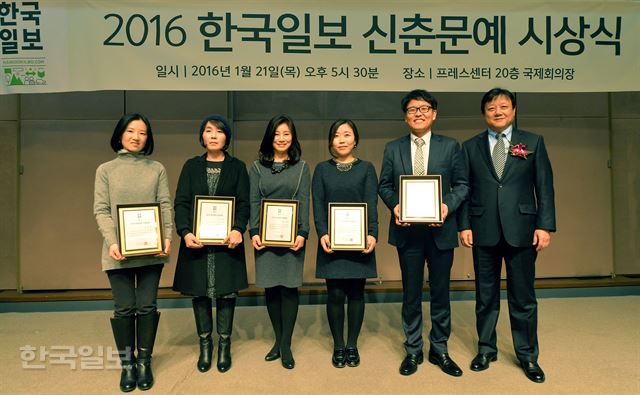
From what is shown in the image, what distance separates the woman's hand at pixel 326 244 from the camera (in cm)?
228

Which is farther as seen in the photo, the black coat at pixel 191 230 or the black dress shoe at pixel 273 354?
the black dress shoe at pixel 273 354

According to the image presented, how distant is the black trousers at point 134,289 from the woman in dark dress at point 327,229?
0.96 metres

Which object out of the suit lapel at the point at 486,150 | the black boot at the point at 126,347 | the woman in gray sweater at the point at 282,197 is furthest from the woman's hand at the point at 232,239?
the suit lapel at the point at 486,150

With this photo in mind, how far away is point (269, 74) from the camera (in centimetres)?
309

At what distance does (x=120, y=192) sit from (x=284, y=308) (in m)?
1.17

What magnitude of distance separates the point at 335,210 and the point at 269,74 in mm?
1435

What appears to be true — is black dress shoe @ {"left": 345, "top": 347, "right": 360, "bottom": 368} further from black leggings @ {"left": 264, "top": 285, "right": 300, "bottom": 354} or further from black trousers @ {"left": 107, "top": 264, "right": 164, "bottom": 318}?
black trousers @ {"left": 107, "top": 264, "right": 164, "bottom": 318}

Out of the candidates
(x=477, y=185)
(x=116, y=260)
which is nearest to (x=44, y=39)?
(x=116, y=260)

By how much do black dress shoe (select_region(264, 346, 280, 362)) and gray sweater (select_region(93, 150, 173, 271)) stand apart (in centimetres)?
92

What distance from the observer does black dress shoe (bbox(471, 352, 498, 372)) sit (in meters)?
2.34

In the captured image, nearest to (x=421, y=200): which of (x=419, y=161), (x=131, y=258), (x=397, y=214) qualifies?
(x=397, y=214)

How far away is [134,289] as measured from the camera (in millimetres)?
2191

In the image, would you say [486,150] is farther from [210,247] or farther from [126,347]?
[126,347]

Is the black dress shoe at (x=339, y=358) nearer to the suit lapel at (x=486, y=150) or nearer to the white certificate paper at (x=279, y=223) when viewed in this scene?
the white certificate paper at (x=279, y=223)
